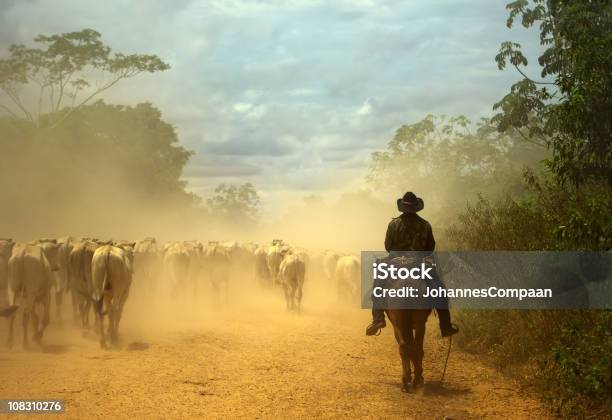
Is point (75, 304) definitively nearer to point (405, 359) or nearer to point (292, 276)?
point (292, 276)

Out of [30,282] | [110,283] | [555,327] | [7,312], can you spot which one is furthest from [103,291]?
[555,327]

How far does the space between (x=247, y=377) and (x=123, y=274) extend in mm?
4151

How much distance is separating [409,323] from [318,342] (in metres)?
4.36

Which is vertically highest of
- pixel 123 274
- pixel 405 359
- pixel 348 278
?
pixel 123 274

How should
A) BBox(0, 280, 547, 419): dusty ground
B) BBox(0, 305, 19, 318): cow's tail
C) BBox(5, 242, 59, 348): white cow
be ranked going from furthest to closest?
BBox(5, 242, 59, 348): white cow < BBox(0, 305, 19, 318): cow's tail < BBox(0, 280, 547, 419): dusty ground

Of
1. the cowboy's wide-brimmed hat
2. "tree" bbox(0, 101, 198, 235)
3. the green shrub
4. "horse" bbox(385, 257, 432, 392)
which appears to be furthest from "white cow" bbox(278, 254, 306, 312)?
"tree" bbox(0, 101, 198, 235)

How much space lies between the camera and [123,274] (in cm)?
Result: 1208

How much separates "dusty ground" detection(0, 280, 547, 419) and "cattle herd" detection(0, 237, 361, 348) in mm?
762

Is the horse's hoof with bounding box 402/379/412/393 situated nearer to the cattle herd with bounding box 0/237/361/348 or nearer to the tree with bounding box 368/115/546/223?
the cattle herd with bounding box 0/237/361/348

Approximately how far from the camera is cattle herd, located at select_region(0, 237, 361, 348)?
11.7 meters

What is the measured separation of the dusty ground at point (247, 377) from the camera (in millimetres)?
7781

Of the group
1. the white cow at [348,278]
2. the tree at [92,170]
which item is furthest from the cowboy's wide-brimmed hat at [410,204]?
the tree at [92,170]

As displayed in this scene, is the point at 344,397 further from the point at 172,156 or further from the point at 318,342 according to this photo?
the point at 172,156

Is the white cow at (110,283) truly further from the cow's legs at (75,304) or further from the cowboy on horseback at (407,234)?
the cowboy on horseback at (407,234)
